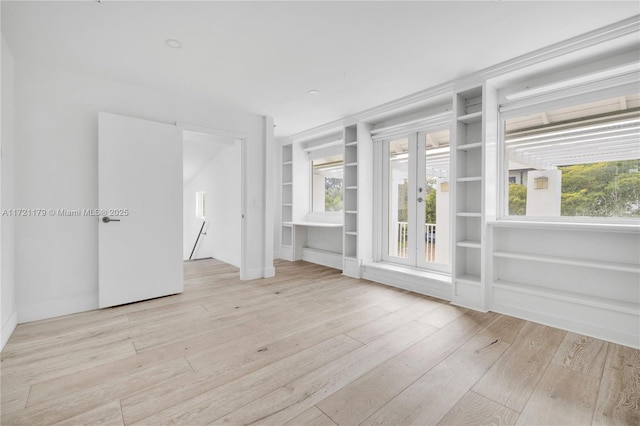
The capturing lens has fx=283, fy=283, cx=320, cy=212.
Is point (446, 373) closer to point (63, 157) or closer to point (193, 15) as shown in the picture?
point (193, 15)

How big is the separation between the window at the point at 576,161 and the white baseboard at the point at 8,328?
4.79 m

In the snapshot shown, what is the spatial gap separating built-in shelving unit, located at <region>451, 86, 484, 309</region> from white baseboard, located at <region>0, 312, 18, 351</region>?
4.08m

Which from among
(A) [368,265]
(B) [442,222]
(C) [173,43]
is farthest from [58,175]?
(B) [442,222]

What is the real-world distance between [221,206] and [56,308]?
3103 mm

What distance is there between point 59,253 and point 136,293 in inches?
32.1

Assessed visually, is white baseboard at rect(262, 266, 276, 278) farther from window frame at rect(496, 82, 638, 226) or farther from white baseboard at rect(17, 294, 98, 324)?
window frame at rect(496, 82, 638, 226)

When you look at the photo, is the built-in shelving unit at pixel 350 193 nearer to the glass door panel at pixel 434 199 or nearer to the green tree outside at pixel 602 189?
the glass door panel at pixel 434 199

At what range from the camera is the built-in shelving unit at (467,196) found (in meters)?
3.10

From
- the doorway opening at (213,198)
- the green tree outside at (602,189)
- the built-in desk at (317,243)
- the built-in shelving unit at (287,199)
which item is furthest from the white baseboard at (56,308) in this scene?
the green tree outside at (602,189)

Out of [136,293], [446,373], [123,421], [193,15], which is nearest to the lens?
[123,421]

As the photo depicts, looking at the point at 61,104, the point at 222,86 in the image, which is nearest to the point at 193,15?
the point at 222,86

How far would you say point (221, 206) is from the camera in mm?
5641

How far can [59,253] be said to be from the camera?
9.30ft

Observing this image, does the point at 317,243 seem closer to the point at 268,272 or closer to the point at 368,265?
the point at 268,272
